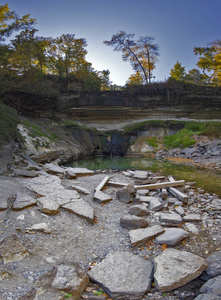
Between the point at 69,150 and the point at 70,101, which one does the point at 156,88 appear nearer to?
the point at 70,101

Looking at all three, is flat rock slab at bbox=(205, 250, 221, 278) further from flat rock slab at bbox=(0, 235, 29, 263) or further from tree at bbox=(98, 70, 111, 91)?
tree at bbox=(98, 70, 111, 91)

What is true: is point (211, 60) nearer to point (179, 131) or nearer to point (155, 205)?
point (179, 131)

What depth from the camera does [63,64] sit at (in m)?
22.2

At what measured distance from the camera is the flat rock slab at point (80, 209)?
15.0 ft

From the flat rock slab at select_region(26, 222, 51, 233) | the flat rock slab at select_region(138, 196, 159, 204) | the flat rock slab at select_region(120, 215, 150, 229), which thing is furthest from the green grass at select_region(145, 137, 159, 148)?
the flat rock slab at select_region(26, 222, 51, 233)

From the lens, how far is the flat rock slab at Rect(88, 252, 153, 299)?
262cm

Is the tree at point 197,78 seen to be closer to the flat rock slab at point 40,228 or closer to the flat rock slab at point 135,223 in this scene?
the flat rock slab at point 135,223

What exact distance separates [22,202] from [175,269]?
11.4ft

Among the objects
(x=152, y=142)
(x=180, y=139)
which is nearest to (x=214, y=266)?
(x=180, y=139)

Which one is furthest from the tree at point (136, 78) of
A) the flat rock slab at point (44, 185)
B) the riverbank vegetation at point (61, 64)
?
the flat rock slab at point (44, 185)

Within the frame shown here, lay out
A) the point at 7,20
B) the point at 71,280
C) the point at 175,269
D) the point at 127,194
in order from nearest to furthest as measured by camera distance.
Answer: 1. the point at 71,280
2. the point at 175,269
3. the point at 127,194
4. the point at 7,20

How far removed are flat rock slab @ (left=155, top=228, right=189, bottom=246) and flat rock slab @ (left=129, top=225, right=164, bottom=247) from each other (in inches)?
4.1

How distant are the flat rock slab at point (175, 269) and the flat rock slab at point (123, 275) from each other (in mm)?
176

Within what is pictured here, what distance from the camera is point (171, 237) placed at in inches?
153
